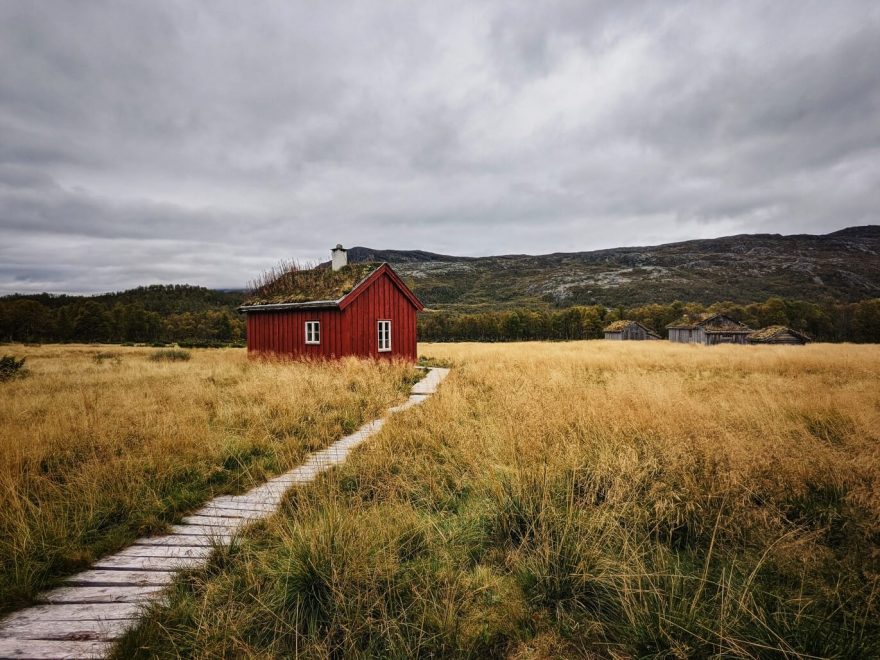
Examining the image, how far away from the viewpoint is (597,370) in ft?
56.6

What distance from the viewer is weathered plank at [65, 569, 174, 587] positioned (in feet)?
10.4

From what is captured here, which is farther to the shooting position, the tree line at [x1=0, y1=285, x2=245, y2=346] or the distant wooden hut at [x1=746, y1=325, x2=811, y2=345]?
the tree line at [x1=0, y1=285, x2=245, y2=346]

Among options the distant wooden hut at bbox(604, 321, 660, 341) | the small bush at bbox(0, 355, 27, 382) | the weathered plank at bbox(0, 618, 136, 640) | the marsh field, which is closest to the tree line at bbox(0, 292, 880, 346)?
the distant wooden hut at bbox(604, 321, 660, 341)

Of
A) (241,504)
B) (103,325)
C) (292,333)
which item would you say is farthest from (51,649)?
(103,325)

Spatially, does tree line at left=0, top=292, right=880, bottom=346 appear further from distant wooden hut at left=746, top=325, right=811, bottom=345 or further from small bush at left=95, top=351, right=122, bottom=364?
small bush at left=95, top=351, right=122, bottom=364

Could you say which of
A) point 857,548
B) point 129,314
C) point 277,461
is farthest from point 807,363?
point 129,314

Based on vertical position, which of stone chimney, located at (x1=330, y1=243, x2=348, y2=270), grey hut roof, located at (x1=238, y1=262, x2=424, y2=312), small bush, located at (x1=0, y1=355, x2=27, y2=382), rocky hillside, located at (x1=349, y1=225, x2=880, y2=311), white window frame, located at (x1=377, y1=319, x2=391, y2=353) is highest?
rocky hillside, located at (x1=349, y1=225, x2=880, y2=311)

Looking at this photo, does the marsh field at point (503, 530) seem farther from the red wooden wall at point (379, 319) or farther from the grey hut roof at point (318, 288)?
the grey hut roof at point (318, 288)

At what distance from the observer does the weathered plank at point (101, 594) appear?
2.97 meters

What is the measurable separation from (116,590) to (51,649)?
60 centimetres

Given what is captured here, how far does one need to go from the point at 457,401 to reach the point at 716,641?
6593 mm

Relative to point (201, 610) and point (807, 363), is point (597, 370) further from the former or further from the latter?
point (201, 610)

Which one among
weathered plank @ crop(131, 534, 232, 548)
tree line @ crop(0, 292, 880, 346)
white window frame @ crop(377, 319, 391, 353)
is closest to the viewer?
weathered plank @ crop(131, 534, 232, 548)

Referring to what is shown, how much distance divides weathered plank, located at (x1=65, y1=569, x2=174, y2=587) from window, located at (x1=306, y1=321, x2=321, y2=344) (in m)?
15.1
